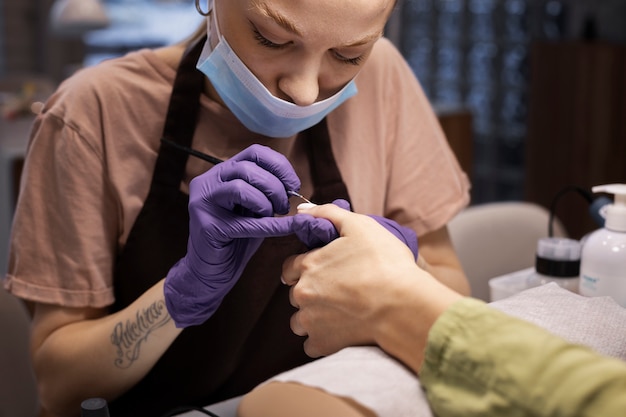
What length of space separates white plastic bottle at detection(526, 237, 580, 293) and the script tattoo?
60 cm

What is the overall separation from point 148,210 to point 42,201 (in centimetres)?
17

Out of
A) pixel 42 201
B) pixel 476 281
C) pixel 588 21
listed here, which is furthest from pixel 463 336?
pixel 588 21

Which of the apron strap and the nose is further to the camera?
the apron strap

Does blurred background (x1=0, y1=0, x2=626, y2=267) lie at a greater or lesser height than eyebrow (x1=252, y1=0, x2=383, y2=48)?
lesser

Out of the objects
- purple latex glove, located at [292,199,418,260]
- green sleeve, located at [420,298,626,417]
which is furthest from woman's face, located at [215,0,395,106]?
green sleeve, located at [420,298,626,417]

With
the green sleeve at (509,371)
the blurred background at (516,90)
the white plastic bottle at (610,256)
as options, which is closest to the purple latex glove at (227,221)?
the green sleeve at (509,371)

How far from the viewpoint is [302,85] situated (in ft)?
3.57

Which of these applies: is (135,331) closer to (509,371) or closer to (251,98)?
(251,98)

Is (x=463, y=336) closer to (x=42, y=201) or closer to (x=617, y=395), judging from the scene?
(x=617, y=395)

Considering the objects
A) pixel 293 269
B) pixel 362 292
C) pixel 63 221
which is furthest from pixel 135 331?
pixel 362 292

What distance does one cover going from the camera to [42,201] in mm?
1210

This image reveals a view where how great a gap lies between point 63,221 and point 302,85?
0.44m

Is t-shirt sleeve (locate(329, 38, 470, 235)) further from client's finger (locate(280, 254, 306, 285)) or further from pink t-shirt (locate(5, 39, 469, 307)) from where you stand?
client's finger (locate(280, 254, 306, 285))

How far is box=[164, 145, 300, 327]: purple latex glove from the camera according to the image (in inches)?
37.2
